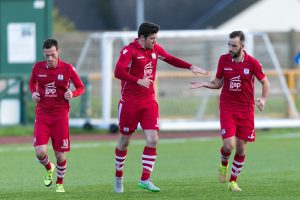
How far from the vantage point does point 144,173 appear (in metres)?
13.9

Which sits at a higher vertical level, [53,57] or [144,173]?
[53,57]

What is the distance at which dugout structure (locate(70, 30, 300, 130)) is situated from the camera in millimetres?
26172

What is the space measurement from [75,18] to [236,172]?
43.7m

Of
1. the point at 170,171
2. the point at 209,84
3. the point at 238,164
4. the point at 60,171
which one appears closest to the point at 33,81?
the point at 60,171

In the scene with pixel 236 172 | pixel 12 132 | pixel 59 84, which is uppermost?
pixel 59 84

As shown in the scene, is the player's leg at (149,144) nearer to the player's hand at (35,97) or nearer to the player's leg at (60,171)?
the player's leg at (60,171)

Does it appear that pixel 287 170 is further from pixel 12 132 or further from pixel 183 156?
pixel 12 132

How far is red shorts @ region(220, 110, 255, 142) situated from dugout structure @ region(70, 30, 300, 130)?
38.6 feet

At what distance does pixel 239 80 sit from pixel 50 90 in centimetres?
256

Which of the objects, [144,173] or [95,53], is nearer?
[144,173]

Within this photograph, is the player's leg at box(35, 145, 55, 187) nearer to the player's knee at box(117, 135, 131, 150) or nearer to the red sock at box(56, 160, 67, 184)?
the red sock at box(56, 160, 67, 184)

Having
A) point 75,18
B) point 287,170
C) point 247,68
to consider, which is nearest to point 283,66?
point 287,170

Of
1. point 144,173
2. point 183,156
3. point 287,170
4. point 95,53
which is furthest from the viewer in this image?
point 95,53

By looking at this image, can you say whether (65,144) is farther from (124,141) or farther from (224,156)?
(224,156)
